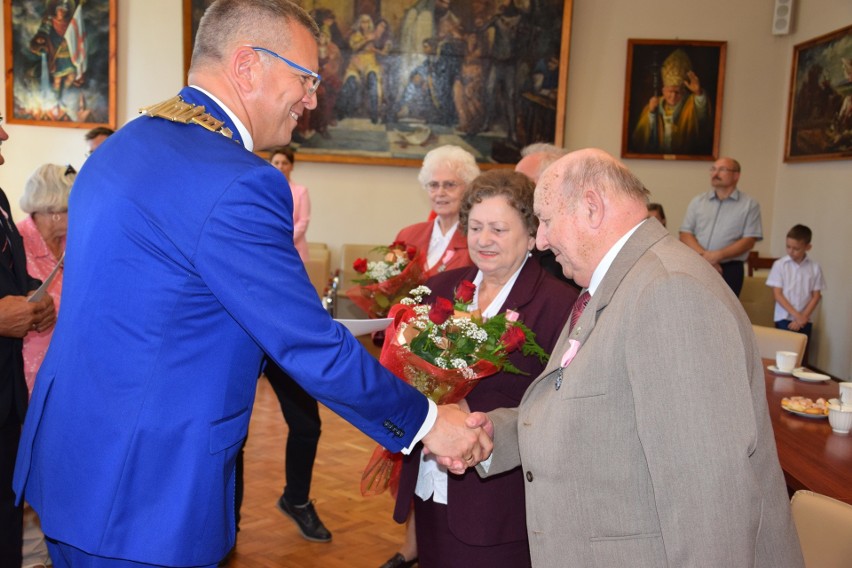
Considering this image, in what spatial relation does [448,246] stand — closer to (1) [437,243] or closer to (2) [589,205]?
(1) [437,243]

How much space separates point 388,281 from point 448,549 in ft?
4.83

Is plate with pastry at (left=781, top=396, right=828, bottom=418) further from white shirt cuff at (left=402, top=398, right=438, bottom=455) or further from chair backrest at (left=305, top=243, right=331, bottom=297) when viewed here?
chair backrest at (left=305, top=243, right=331, bottom=297)

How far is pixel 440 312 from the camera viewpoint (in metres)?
2.44

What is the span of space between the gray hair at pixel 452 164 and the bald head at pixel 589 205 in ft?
8.38

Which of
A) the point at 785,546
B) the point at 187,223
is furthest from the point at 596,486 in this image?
the point at 187,223

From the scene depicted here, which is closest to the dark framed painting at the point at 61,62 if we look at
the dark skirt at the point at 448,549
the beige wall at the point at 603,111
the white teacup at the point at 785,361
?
the beige wall at the point at 603,111

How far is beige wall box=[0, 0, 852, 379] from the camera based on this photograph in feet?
30.1

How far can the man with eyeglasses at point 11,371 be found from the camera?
2.93 meters

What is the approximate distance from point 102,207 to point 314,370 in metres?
0.56

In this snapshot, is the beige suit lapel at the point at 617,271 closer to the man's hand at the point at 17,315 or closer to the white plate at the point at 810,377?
the man's hand at the point at 17,315

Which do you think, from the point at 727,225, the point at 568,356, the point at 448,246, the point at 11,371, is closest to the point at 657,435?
the point at 568,356

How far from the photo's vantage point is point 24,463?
187 centimetres

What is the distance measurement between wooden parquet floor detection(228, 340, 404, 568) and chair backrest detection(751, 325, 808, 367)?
221 centimetres

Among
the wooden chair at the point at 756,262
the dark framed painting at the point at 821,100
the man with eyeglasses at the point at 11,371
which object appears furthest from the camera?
the wooden chair at the point at 756,262
